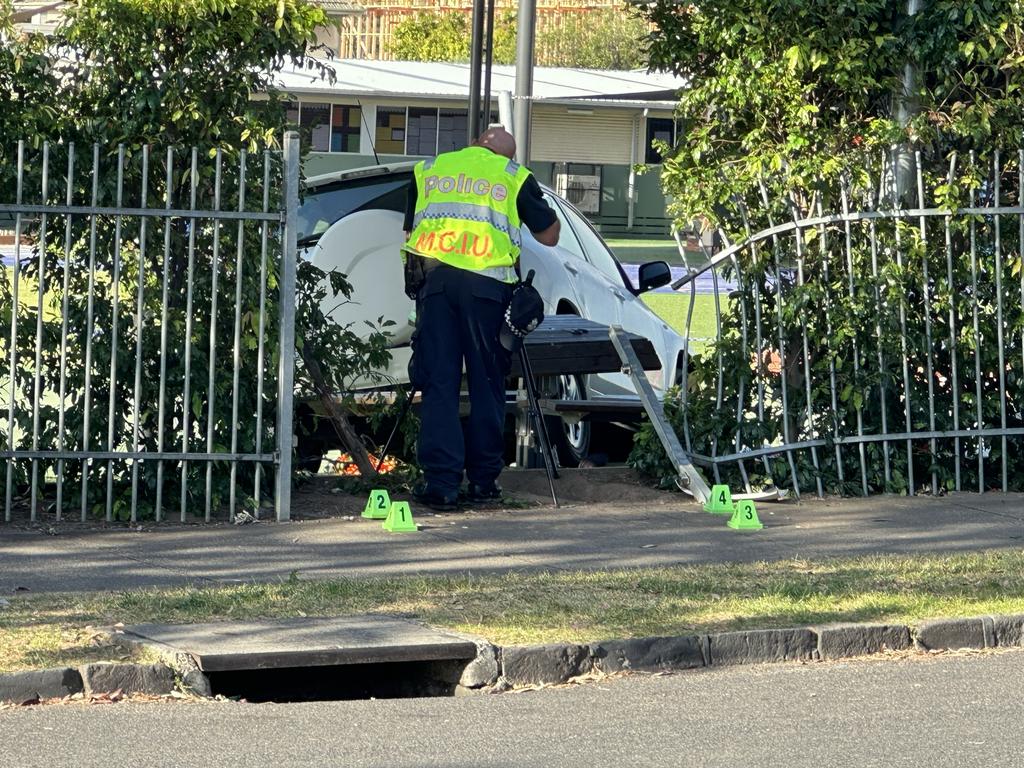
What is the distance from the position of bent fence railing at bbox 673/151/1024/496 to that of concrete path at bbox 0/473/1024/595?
0.36m

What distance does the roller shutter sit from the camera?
149 ft

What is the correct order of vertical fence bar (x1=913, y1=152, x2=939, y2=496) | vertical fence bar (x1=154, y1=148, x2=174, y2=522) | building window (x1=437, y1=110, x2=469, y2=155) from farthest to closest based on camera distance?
building window (x1=437, y1=110, x2=469, y2=155)
vertical fence bar (x1=913, y1=152, x2=939, y2=496)
vertical fence bar (x1=154, y1=148, x2=174, y2=522)

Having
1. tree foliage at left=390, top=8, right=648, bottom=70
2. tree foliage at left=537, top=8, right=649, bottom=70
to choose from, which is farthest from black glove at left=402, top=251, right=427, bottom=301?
tree foliage at left=537, top=8, right=649, bottom=70

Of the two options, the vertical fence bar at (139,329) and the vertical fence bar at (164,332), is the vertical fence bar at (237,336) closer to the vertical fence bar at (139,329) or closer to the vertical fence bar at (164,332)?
the vertical fence bar at (164,332)

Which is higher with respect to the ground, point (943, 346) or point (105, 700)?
point (943, 346)

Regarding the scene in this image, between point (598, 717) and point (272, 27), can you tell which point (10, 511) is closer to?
point (272, 27)

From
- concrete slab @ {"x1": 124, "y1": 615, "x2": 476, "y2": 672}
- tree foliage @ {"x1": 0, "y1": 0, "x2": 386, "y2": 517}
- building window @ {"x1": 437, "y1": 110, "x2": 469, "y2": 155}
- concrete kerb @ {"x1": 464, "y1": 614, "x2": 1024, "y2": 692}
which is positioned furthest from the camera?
building window @ {"x1": 437, "y1": 110, "x2": 469, "y2": 155}

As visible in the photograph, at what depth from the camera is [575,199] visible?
4672cm

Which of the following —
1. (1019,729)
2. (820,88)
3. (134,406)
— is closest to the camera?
(1019,729)

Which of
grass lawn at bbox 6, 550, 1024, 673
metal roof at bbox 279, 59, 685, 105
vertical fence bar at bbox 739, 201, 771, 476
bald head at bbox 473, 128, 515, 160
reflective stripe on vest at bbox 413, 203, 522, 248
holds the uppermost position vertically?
metal roof at bbox 279, 59, 685, 105

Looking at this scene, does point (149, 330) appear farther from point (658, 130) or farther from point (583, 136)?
point (658, 130)

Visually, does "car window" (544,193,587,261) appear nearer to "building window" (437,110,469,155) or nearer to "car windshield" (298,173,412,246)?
"car windshield" (298,173,412,246)

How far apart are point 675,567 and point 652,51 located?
13.3 feet

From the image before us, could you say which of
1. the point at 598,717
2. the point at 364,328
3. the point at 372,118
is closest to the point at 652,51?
the point at 364,328
